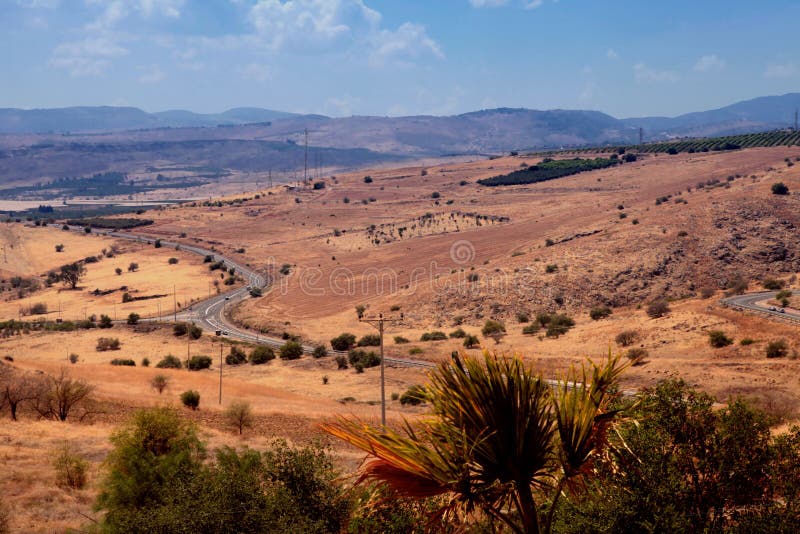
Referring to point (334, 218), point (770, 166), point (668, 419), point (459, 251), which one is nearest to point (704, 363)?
point (668, 419)

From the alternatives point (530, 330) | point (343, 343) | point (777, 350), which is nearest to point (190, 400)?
point (343, 343)

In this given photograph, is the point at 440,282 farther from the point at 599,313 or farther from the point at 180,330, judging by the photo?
the point at 180,330

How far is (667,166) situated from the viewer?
142875mm

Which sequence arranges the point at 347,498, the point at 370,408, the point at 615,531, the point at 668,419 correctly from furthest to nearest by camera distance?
the point at 370,408, the point at 347,498, the point at 668,419, the point at 615,531

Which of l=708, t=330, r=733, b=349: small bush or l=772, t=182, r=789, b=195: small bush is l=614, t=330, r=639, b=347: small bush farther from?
l=772, t=182, r=789, b=195: small bush

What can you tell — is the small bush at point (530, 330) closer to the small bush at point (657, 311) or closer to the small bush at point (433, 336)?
the small bush at point (433, 336)

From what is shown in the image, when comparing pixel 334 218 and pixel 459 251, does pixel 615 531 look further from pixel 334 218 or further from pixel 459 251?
pixel 334 218

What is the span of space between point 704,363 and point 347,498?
32976mm

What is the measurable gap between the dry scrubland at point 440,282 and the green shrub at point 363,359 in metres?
1.88

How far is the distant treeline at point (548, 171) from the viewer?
15625cm

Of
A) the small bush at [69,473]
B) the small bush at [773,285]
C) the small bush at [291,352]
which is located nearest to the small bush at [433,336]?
the small bush at [291,352]

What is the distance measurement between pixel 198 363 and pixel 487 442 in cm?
5076

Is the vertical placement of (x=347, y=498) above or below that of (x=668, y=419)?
below

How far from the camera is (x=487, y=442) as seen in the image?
7.27 metres
